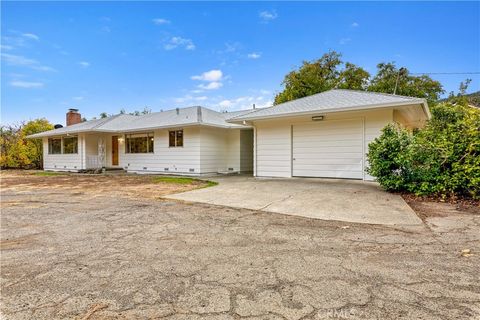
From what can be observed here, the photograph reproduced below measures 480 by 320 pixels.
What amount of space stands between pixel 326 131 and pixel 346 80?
52.0 ft

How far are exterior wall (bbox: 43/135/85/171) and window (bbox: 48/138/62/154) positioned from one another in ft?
Result: 0.99

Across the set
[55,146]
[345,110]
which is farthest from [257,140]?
[55,146]

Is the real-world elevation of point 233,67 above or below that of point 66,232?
above

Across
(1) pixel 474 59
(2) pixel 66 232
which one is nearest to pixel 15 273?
(2) pixel 66 232

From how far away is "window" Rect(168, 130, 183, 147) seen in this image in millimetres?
14391

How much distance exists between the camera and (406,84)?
23.4 meters

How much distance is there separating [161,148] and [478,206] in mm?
13749

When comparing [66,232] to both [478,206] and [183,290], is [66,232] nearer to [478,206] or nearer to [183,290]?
[183,290]

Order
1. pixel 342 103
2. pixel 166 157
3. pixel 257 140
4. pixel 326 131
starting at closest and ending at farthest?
pixel 342 103 → pixel 326 131 → pixel 257 140 → pixel 166 157

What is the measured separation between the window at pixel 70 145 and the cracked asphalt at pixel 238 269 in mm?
14836

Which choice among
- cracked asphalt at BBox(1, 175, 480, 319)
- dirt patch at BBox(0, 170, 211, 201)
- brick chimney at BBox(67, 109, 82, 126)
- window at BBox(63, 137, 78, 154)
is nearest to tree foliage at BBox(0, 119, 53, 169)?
brick chimney at BBox(67, 109, 82, 126)

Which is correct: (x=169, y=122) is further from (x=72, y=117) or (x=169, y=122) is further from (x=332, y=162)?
(x=72, y=117)

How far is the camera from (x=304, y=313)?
1902 millimetres

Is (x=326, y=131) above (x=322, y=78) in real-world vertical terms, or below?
below
